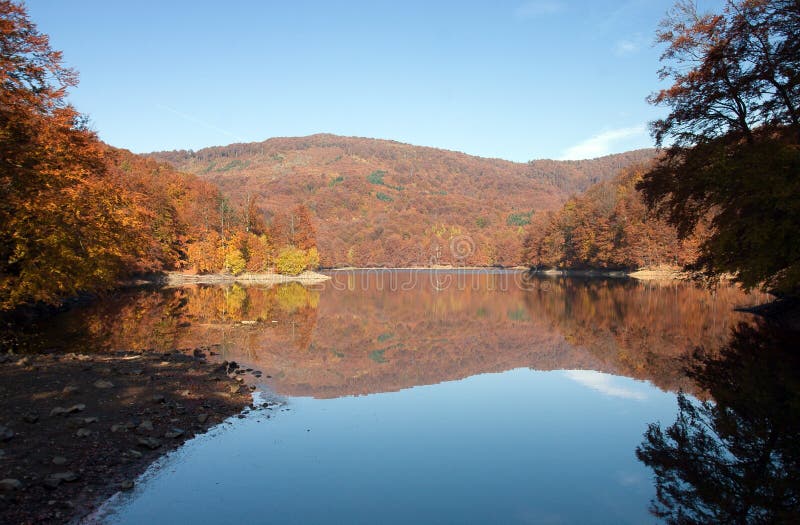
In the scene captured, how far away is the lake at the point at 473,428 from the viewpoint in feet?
22.0

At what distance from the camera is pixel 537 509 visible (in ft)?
21.9

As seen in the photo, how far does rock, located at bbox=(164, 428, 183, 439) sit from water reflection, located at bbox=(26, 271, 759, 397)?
14.1ft

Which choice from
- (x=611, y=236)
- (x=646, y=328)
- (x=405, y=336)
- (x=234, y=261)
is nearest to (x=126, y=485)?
(x=405, y=336)

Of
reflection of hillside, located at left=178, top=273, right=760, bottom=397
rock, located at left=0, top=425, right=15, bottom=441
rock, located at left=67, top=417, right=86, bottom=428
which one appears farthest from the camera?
reflection of hillside, located at left=178, top=273, right=760, bottom=397

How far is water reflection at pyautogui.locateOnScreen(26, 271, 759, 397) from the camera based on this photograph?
15.8 m

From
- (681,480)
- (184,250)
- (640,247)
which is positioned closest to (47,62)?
(681,480)

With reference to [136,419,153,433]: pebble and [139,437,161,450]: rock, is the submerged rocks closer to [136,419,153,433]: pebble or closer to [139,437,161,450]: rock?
[139,437,161,450]: rock

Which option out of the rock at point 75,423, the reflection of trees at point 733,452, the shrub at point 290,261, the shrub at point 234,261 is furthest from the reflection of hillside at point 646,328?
the shrub at point 290,261

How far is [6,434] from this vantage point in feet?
23.4

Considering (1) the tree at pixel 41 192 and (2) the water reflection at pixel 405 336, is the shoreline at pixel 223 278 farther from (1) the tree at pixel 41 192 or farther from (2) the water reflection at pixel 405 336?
(1) the tree at pixel 41 192

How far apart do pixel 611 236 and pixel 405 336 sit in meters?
66.2

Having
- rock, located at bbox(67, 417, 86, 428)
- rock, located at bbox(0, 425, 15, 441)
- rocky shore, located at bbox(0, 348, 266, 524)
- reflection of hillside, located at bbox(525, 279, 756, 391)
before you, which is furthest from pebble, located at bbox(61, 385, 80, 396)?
reflection of hillside, located at bbox(525, 279, 756, 391)

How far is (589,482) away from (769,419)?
4.64m

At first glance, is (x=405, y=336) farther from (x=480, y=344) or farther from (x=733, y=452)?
(x=733, y=452)
